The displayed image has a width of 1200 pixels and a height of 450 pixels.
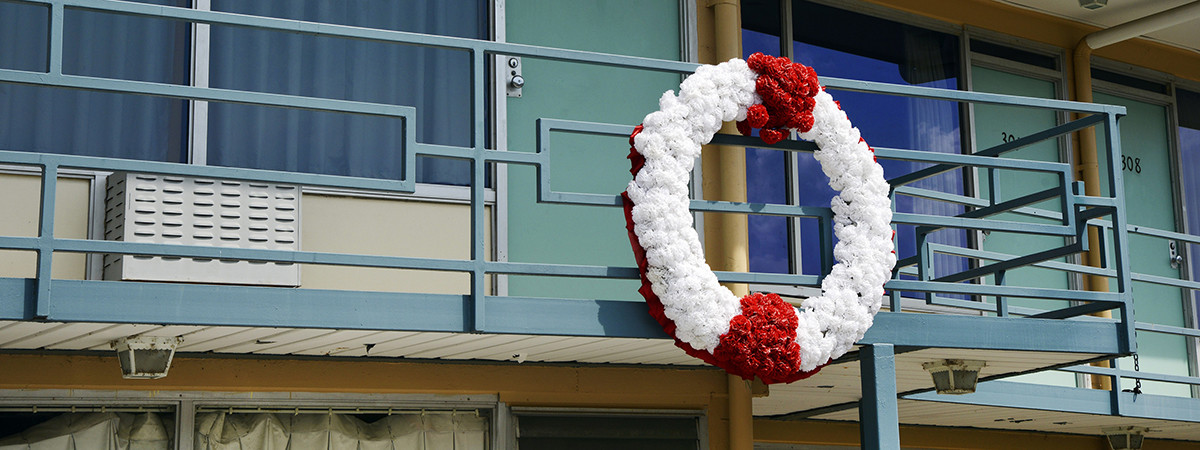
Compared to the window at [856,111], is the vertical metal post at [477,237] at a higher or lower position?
lower

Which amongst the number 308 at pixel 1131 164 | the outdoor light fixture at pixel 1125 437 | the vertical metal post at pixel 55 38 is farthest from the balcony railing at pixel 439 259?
the number 308 at pixel 1131 164

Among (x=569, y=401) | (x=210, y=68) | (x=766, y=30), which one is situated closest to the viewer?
(x=210, y=68)

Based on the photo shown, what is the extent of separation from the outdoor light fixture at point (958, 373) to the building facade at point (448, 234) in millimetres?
80

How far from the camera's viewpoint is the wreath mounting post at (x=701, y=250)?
5.49 m

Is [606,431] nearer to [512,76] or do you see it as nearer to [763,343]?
[512,76]

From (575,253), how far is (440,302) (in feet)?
7.89

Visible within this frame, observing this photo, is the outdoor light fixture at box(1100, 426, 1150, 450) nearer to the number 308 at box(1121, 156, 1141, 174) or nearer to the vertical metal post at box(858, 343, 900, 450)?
the number 308 at box(1121, 156, 1141, 174)

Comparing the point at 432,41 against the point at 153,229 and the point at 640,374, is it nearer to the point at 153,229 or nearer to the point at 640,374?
the point at 153,229

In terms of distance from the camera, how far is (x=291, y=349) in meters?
6.38

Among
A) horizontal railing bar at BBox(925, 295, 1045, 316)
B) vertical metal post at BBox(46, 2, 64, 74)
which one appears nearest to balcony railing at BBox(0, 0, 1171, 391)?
vertical metal post at BBox(46, 2, 64, 74)

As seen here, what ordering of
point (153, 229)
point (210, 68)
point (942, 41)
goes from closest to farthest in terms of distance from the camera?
point (153, 229)
point (210, 68)
point (942, 41)

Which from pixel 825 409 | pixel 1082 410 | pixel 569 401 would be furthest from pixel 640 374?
pixel 1082 410

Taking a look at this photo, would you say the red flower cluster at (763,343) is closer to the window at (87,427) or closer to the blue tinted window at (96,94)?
the window at (87,427)

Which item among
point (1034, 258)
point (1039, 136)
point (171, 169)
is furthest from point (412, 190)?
point (1039, 136)
